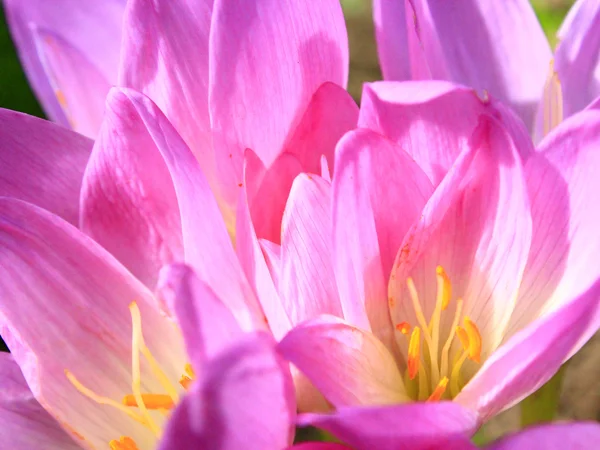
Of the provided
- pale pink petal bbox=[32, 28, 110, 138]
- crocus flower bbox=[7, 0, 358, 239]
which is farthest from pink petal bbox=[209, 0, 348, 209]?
pale pink petal bbox=[32, 28, 110, 138]

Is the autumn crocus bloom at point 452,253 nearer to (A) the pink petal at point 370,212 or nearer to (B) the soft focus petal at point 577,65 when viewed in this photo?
(A) the pink petal at point 370,212

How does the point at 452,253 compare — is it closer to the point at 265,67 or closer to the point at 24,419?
the point at 265,67

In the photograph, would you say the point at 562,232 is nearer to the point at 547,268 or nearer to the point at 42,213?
the point at 547,268

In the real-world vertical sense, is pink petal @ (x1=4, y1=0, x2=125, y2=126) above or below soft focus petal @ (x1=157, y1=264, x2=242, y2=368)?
above

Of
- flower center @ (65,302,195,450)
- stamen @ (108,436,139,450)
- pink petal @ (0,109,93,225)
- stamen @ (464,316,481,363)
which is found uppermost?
pink petal @ (0,109,93,225)

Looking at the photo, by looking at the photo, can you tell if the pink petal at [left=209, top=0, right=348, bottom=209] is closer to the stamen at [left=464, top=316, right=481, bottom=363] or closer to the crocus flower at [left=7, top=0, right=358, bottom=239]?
the crocus flower at [left=7, top=0, right=358, bottom=239]

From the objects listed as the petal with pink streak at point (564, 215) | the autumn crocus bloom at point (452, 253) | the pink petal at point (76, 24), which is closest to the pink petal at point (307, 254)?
the autumn crocus bloom at point (452, 253)
